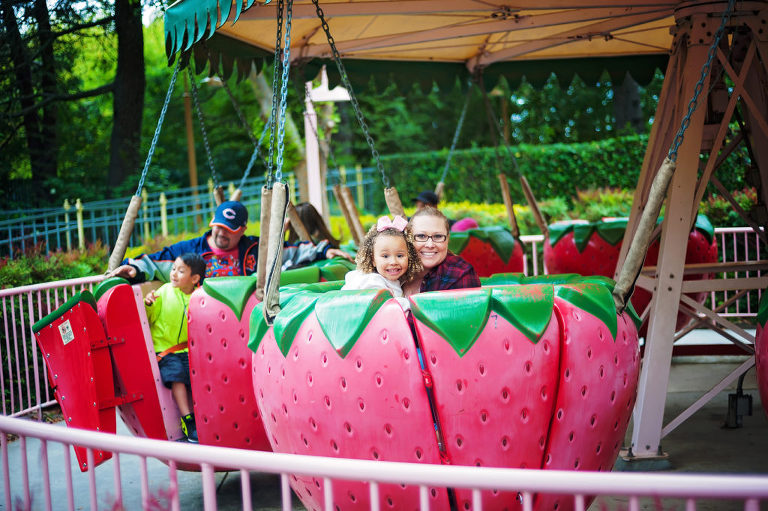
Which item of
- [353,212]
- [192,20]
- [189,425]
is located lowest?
[189,425]

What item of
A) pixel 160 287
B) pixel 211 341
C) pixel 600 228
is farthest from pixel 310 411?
pixel 600 228

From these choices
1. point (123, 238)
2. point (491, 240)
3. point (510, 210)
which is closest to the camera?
point (123, 238)

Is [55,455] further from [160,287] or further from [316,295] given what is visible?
[316,295]

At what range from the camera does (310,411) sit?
9.17 feet

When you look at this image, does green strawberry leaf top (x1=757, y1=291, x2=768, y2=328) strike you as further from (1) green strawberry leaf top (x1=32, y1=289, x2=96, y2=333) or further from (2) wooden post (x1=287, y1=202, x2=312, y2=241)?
(2) wooden post (x1=287, y1=202, x2=312, y2=241)

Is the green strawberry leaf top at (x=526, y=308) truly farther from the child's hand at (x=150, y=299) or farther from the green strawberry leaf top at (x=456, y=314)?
the child's hand at (x=150, y=299)

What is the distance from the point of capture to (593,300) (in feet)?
9.37

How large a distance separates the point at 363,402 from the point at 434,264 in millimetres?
1173

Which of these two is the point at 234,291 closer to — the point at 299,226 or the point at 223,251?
the point at 223,251

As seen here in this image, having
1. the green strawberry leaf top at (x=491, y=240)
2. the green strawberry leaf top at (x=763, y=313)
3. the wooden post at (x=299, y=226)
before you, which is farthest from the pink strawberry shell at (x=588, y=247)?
the green strawberry leaf top at (x=763, y=313)

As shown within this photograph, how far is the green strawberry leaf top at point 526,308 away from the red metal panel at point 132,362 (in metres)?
2.09

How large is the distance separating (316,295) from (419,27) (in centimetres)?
426

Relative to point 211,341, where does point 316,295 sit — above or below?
above

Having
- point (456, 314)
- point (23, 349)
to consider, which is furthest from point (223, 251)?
point (456, 314)
